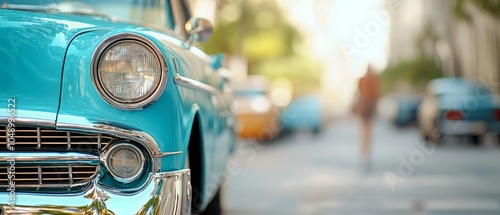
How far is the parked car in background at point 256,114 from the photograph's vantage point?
19859 millimetres

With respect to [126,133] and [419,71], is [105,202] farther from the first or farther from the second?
[419,71]

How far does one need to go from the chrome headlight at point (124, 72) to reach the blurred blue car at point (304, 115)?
70.9 feet

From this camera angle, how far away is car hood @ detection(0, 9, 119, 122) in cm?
349

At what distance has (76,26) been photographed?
3824mm

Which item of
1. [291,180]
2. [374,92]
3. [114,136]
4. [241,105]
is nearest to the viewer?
[114,136]

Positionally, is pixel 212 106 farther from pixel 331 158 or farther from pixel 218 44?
pixel 218 44

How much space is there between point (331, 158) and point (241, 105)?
14.7 ft

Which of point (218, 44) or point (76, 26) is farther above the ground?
point (218, 44)

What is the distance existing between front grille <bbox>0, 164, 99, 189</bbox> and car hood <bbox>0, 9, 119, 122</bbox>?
0.19m

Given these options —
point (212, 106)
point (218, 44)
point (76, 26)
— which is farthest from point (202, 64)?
point (218, 44)

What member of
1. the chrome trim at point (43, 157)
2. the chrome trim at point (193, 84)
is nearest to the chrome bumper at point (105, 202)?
the chrome trim at point (43, 157)

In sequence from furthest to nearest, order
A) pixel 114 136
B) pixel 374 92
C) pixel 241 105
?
1. pixel 241 105
2. pixel 374 92
3. pixel 114 136

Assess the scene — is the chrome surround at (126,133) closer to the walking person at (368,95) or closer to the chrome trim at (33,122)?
the chrome trim at (33,122)

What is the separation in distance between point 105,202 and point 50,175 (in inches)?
9.2
